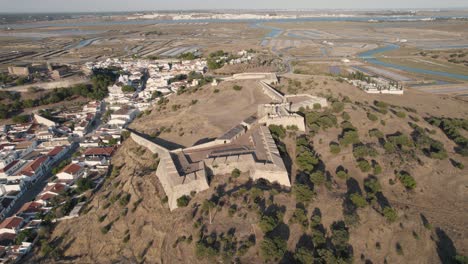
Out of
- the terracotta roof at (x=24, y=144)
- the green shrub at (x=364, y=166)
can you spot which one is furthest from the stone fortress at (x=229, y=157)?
the terracotta roof at (x=24, y=144)

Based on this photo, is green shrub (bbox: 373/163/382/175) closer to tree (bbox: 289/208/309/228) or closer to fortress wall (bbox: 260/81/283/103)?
tree (bbox: 289/208/309/228)

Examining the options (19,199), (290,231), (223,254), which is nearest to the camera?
(223,254)

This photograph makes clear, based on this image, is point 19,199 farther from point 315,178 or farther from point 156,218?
point 315,178

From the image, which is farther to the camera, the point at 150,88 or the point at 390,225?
the point at 150,88

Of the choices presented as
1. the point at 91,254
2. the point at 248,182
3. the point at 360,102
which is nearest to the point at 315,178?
the point at 248,182

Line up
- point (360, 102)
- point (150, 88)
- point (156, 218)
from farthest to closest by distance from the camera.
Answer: point (150, 88)
point (360, 102)
point (156, 218)

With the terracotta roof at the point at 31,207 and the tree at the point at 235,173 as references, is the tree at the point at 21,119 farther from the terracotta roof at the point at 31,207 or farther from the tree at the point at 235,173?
the tree at the point at 235,173

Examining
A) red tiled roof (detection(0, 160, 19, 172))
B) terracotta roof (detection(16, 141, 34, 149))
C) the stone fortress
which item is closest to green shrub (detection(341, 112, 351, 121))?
the stone fortress
